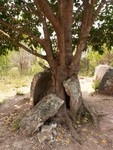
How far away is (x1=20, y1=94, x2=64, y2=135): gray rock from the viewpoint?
14.9 feet

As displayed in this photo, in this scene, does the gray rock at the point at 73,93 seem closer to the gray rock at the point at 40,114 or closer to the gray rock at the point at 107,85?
the gray rock at the point at 40,114

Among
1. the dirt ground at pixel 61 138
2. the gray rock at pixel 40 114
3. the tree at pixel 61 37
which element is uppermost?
the tree at pixel 61 37

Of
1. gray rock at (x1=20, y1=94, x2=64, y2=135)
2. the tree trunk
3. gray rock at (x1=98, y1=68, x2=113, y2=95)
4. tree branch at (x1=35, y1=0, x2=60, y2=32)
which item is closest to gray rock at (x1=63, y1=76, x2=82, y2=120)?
the tree trunk

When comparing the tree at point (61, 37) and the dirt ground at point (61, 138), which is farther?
the tree at point (61, 37)

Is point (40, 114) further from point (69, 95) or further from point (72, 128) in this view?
point (69, 95)

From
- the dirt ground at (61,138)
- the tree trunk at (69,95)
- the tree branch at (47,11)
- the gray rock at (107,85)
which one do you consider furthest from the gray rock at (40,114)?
the gray rock at (107,85)

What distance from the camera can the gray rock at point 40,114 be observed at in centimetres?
455

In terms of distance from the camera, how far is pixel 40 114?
15.3ft

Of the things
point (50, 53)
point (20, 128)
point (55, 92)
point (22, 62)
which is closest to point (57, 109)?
point (55, 92)

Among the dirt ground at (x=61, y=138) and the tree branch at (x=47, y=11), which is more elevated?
the tree branch at (x=47, y=11)

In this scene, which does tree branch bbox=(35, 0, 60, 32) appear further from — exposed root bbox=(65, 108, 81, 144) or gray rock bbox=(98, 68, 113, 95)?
gray rock bbox=(98, 68, 113, 95)

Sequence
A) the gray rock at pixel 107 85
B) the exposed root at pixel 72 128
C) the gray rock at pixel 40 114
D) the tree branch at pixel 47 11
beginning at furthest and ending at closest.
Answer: the gray rock at pixel 107 85 < the gray rock at pixel 40 114 < the exposed root at pixel 72 128 < the tree branch at pixel 47 11

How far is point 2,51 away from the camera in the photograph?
6.43 meters

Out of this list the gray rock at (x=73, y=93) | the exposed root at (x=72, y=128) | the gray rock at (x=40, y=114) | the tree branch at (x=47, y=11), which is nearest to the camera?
the tree branch at (x=47, y=11)
